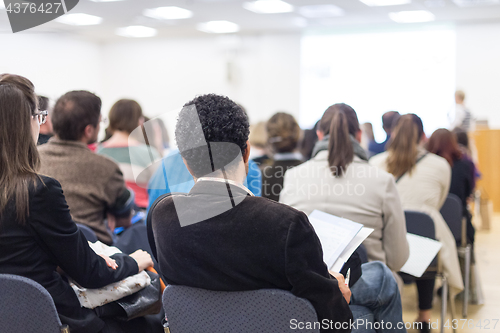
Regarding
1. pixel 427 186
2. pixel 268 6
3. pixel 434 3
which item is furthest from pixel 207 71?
pixel 427 186

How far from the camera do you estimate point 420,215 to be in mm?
2396

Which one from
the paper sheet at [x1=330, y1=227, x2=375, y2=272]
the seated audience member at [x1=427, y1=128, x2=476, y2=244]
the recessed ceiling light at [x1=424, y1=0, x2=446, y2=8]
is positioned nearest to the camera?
the paper sheet at [x1=330, y1=227, x2=375, y2=272]

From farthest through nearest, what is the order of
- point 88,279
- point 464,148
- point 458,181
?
point 464,148, point 458,181, point 88,279

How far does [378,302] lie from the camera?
1601mm

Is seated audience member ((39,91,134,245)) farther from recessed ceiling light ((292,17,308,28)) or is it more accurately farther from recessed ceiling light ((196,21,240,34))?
recessed ceiling light ((196,21,240,34))

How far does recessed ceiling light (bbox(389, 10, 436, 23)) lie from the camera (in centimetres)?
803

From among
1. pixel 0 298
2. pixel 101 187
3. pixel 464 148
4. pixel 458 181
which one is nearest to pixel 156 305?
pixel 0 298

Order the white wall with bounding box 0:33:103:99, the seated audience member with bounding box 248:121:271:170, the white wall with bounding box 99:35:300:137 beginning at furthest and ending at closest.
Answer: the white wall with bounding box 99:35:300:137 → the white wall with bounding box 0:33:103:99 → the seated audience member with bounding box 248:121:271:170

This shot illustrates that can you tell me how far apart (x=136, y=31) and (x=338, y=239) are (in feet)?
31.4

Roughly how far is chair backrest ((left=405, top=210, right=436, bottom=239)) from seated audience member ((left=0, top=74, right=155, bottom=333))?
1.66 m

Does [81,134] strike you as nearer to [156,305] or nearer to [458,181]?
[156,305]

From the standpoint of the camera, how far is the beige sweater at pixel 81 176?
78.1 inches

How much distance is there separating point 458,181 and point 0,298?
10.2 feet

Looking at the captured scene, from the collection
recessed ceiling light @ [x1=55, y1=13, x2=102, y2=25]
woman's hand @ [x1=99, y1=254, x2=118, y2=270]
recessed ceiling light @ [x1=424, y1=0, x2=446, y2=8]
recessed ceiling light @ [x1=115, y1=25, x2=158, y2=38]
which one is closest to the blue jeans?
woman's hand @ [x1=99, y1=254, x2=118, y2=270]
